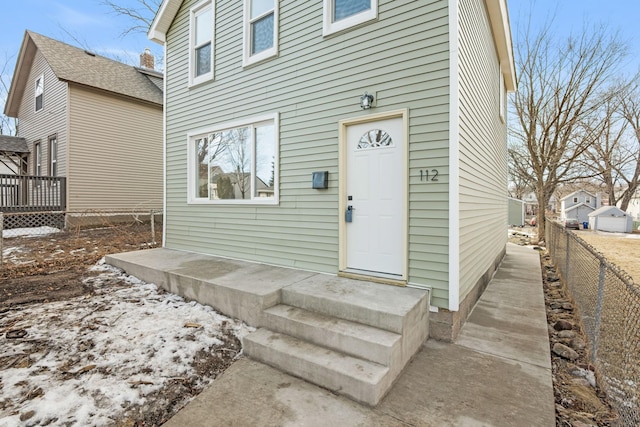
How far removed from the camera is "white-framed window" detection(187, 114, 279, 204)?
196 inches

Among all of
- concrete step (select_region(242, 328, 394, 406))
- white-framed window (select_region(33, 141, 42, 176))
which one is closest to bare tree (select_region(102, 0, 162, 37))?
white-framed window (select_region(33, 141, 42, 176))

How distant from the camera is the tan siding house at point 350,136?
11.2ft

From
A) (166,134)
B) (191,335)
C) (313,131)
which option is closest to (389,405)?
(191,335)

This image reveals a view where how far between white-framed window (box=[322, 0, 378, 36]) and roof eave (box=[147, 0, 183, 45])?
3.98 meters

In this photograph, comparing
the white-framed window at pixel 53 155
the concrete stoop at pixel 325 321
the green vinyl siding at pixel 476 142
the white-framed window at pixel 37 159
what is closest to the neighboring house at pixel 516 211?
the green vinyl siding at pixel 476 142

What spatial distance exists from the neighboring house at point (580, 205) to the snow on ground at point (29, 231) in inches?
1424

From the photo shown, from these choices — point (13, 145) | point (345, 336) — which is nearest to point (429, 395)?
point (345, 336)

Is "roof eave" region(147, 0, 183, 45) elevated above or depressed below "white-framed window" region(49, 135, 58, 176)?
above

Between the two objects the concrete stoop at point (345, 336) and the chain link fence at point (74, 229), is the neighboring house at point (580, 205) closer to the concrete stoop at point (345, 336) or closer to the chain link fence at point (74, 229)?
the concrete stoop at point (345, 336)

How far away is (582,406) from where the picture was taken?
2.36 metres

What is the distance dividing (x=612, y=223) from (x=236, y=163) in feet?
91.2

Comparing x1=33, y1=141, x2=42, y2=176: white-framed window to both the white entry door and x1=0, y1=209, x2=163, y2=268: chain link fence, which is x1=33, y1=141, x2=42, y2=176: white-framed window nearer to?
x1=0, y1=209, x2=163, y2=268: chain link fence

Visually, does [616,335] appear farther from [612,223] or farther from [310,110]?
[612,223]

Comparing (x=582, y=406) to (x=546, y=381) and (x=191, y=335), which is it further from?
(x=191, y=335)
